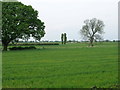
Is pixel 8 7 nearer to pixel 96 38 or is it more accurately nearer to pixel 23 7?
pixel 23 7

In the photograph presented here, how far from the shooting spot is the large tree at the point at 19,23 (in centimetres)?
5612

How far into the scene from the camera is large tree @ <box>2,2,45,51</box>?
5612 centimetres

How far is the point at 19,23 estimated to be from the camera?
58844mm

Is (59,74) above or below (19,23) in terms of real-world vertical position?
below

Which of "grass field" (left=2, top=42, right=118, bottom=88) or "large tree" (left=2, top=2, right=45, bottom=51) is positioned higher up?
"large tree" (left=2, top=2, right=45, bottom=51)

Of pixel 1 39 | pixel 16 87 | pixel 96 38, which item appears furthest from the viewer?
pixel 96 38

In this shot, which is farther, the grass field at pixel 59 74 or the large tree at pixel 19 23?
the large tree at pixel 19 23

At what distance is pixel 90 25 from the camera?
4705 inches

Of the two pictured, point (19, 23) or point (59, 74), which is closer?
point (59, 74)

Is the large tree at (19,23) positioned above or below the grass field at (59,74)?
above

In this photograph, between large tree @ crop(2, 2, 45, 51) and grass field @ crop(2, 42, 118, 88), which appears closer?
grass field @ crop(2, 42, 118, 88)

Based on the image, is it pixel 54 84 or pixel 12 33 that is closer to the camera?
pixel 54 84

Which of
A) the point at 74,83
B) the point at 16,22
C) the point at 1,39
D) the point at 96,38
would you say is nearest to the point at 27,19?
the point at 16,22

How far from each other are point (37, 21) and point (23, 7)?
5185 millimetres
